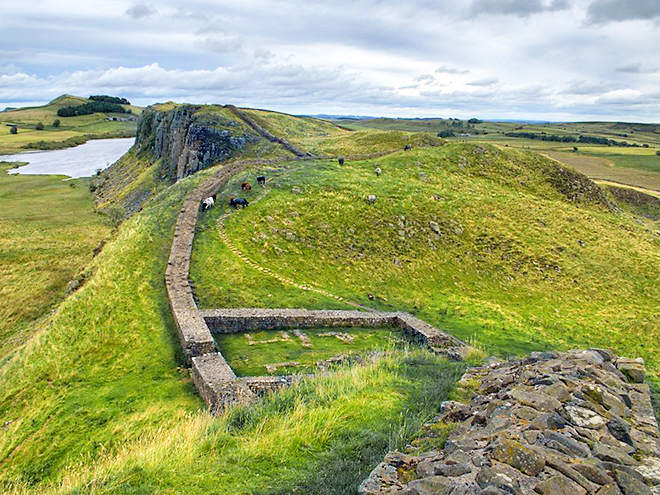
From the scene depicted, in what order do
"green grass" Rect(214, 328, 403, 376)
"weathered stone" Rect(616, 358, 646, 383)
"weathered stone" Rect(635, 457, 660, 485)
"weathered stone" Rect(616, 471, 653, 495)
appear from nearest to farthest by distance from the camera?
1. "weathered stone" Rect(616, 471, 653, 495)
2. "weathered stone" Rect(635, 457, 660, 485)
3. "weathered stone" Rect(616, 358, 646, 383)
4. "green grass" Rect(214, 328, 403, 376)

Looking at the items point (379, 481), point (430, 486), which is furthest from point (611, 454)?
point (379, 481)

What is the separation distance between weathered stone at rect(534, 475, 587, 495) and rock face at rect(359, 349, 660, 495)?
0.04ft

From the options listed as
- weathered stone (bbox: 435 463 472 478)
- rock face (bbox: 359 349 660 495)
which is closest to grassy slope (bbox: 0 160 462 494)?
rock face (bbox: 359 349 660 495)

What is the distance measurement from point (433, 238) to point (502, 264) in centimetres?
549

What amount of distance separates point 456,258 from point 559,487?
91.3ft

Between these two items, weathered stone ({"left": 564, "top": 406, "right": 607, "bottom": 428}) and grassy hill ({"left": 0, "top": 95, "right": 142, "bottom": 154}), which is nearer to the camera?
weathered stone ({"left": 564, "top": 406, "right": 607, "bottom": 428})

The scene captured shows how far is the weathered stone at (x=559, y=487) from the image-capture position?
6.11 metres

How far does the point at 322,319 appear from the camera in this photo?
2220 centimetres

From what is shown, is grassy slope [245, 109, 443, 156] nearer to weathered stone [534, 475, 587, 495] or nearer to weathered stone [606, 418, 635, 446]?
weathered stone [606, 418, 635, 446]

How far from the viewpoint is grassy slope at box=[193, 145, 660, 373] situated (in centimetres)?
2584

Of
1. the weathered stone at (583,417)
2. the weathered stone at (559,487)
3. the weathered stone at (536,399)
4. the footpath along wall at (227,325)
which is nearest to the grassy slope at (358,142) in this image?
the footpath along wall at (227,325)

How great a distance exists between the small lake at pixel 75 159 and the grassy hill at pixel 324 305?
7899 centimetres

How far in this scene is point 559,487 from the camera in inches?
242

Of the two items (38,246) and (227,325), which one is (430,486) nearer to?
(227,325)
